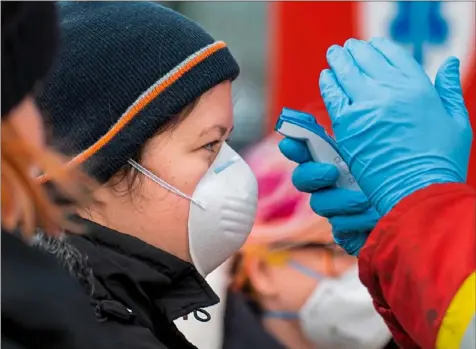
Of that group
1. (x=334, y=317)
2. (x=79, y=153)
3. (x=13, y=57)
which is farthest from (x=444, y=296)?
(x=334, y=317)

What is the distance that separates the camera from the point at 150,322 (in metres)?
1.83

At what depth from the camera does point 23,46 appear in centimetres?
112

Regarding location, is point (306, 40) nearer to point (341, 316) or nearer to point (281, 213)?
point (281, 213)

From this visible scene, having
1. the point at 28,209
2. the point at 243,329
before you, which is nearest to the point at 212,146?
the point at 28,209

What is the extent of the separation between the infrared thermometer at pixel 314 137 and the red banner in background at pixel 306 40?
2.25 metres

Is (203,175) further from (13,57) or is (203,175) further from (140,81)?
(13,57)

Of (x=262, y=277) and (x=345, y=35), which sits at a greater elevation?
(x=345, y=35)

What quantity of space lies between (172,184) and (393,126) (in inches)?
21.5

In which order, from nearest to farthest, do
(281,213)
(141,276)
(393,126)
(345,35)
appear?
(393,126), (141,276), (281,213), (345,35)

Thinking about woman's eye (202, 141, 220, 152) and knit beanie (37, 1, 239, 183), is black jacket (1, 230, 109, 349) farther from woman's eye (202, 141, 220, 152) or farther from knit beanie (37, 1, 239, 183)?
woman's eye (202, 141, 220, 152)

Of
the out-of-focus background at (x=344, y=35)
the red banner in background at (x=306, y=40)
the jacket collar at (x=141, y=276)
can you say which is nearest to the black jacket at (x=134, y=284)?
the jacket collar at (x=141, y=276)

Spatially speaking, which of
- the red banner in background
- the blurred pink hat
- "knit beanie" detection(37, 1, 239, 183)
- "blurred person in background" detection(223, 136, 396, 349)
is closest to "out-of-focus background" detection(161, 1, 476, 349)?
the red banner in background

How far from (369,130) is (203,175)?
51 cm

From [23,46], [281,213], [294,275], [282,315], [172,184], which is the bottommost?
[282,315]
